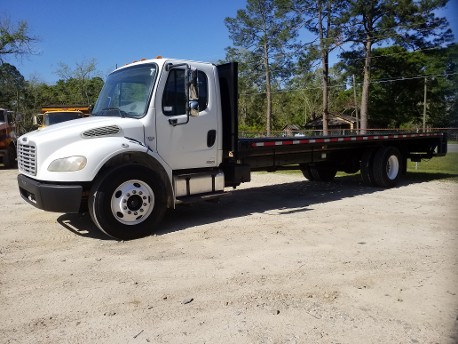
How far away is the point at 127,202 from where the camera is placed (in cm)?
550

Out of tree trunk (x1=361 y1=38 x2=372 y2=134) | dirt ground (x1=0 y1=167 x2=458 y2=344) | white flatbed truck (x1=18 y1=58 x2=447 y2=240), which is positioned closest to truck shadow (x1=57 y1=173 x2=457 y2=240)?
dirt ground (x1=0 y1=167 x2=458 y2=344)

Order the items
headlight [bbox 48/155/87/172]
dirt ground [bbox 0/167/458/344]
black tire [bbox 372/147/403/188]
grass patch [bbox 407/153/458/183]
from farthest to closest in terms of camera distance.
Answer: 1. grass patch [bbox 407/153/458/183]
2. black tire [bbox 372/147/403/188]
3. headlight [bbox 48/155/87/172]
4. dirt ground [bbox 0/167/458/344]

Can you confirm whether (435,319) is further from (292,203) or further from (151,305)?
(292,203)

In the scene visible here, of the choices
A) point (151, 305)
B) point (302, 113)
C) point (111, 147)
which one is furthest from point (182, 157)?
point (302, 113)

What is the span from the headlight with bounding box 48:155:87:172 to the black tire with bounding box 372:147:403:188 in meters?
7.50

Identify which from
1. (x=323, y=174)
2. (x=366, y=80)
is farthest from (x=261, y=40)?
(x=323, y=174)

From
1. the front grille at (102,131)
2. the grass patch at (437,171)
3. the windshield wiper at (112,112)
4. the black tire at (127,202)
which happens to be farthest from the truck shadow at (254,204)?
the windshield wiper at (112,112)

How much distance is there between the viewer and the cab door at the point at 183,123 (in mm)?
5957

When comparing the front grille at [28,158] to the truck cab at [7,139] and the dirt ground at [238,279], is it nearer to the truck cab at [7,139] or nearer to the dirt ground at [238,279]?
the dirt ground at [238,279]

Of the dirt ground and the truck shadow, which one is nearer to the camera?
the dirt ground

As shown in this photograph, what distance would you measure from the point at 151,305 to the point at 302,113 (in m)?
70.0

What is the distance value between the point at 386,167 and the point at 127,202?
729 cm

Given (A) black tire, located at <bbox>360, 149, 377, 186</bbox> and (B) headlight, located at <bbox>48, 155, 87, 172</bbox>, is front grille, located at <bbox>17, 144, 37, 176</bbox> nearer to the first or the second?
(B) headlight, located at <bbox>48, 155, 87, 172</bbox>

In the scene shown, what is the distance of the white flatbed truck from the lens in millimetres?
5219
